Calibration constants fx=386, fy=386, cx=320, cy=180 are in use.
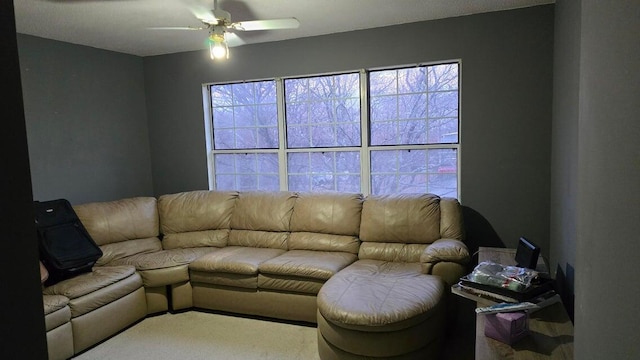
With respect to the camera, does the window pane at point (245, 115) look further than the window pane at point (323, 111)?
Yes

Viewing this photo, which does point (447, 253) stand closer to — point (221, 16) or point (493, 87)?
point (493, 87)

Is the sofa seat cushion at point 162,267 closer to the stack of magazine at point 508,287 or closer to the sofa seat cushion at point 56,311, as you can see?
the sofa seat cushion at point 56,311

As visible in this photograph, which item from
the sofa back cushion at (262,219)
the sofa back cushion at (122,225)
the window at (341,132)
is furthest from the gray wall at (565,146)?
the sofa back cushion at (122,225)

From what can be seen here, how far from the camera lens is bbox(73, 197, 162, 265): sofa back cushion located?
146 inches

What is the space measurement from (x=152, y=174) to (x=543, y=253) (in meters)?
4.52

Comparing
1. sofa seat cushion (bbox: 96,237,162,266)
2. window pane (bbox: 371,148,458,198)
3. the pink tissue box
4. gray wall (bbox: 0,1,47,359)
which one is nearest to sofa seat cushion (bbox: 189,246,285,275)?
sofa seat cushion (bbox: 96,237,162,266)

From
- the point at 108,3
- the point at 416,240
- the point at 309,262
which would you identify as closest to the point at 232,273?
the point at 309,262

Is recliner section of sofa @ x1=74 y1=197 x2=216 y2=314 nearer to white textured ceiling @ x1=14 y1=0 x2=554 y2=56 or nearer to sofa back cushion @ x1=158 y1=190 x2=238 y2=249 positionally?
sofa back cushion @ x1=158 y1=190 x2=238 y2=249

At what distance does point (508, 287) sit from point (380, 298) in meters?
0.84

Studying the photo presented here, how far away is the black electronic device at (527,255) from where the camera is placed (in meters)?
2.39

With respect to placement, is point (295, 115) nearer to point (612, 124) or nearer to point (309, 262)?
point (309, 262)

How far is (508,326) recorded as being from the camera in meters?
1.66

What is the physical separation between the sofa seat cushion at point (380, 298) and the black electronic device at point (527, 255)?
0.55 meters

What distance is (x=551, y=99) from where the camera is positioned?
3312 millimetres
